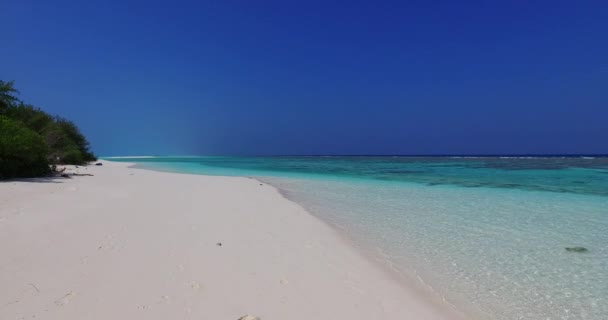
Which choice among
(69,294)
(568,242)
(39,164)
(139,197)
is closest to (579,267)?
(568,242)

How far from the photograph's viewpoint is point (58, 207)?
271 inches

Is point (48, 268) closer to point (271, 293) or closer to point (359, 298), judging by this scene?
point (271, 293)

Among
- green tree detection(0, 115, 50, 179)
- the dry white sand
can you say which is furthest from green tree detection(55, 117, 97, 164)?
the dry white sand

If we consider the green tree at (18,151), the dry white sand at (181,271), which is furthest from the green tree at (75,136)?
the dry white sand at (181,271)

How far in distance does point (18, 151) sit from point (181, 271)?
11.8m

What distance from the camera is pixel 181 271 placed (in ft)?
12.2

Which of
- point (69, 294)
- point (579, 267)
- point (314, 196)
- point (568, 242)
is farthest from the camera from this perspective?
point (314, 196)

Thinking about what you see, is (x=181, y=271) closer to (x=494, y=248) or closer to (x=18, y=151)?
(x=494, y=248)

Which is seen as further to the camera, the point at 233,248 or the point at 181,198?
the point at 181,198

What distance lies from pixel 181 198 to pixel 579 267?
29.3ft

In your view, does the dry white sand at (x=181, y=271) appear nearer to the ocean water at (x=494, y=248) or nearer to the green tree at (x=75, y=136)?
the ocean water at (x=494, y=248)

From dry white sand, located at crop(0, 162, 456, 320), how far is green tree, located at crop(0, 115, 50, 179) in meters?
6.28

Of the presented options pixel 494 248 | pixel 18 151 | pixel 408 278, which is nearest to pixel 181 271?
pixel 408 278

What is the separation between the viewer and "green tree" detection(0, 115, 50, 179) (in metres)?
11.3
